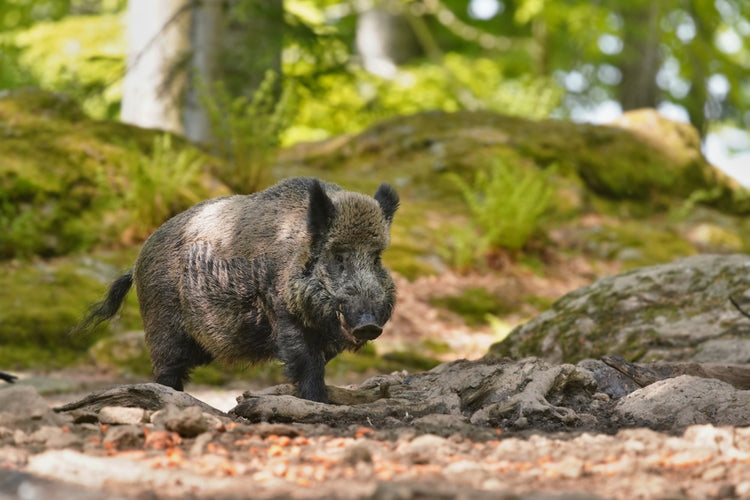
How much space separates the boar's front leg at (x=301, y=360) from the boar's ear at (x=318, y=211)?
21.5 inches

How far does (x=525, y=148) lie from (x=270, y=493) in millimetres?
11074

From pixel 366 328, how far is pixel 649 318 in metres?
3.05

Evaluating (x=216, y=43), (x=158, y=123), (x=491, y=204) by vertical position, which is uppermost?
(x=216, y=43)

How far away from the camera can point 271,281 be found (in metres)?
4.94

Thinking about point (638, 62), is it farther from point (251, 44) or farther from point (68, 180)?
point (68, 180)

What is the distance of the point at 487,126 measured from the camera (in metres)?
14.1

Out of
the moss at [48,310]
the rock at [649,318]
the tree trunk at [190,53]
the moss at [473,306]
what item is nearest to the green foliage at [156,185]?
the moss at [48,310]

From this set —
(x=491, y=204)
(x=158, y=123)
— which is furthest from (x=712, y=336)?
(x=158, y=123)

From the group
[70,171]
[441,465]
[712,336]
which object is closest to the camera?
[441,465]

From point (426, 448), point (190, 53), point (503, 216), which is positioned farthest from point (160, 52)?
point (426, 448)

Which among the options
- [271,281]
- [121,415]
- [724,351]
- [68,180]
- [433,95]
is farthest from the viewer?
[433,95]

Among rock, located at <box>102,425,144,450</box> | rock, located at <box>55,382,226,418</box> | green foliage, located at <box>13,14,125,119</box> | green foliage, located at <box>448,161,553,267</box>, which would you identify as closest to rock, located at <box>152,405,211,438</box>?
rock, located at <box>102,425,144,450</box>

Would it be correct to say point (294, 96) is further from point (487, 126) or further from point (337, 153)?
point (487, 126)

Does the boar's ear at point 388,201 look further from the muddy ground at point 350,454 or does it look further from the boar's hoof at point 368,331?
the muddy ground at point 350,454
